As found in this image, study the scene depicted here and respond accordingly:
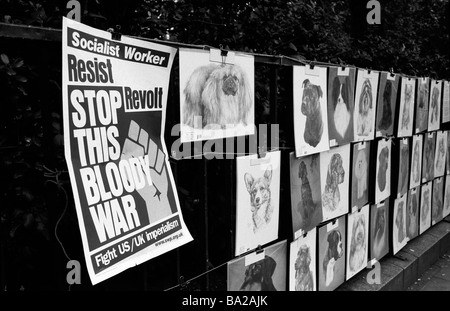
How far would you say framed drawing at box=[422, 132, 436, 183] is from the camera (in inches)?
213

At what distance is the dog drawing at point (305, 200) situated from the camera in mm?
3021

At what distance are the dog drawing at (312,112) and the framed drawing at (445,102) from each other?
351 cm

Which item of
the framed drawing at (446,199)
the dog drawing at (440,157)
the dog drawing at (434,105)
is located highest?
the dog drawing at (434,105)

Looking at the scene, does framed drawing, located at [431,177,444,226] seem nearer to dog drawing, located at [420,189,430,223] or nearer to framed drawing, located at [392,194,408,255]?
dog drawing, located at [420,189,430,223]

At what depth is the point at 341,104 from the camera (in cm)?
342

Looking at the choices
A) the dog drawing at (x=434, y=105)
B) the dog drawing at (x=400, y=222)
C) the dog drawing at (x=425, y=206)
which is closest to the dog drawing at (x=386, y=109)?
the dog drawing at (x=400, y=222)

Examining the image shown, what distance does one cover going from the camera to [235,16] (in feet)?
11.1

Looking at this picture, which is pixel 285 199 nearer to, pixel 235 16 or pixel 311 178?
pixel 311 178

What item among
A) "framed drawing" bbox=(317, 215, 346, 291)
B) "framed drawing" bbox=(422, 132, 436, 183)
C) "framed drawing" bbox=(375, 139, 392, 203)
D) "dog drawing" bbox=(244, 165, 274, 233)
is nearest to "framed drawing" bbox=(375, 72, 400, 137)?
"framed drawing" bbox=(375, 139, 392, 203)

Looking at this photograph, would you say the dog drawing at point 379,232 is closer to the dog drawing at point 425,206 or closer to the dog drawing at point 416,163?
the dog drawing at point 416,163

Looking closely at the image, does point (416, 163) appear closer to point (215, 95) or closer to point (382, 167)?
point (382, 167)

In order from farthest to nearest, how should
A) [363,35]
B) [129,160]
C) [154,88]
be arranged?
[363,35] < [154,88] < [129,160]
